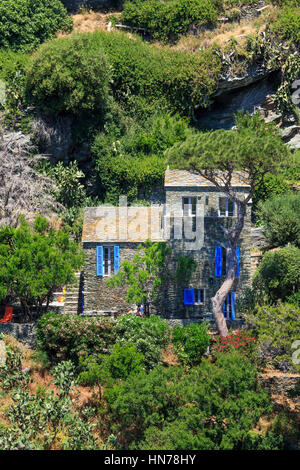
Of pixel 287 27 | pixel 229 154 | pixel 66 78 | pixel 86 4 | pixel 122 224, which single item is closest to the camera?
pixel 229 154

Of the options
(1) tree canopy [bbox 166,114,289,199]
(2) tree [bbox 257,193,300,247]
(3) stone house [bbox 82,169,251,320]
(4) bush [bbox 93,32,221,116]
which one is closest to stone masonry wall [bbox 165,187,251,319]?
→ (3) stone house [bbox 82,169,251,320]

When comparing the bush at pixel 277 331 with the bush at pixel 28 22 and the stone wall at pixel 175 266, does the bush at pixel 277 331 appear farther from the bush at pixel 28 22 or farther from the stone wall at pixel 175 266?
the bush at pixel 28 22

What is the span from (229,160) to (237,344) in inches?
305

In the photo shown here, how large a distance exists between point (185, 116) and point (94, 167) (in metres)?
6.91

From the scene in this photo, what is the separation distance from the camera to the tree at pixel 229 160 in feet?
94.2

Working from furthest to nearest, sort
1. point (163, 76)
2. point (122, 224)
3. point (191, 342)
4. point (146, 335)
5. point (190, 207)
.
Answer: point (163, 76), point (122, 224), point (190, 207), point (191, 342), point (146, 335)

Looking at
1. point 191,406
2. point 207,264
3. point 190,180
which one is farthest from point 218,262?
point 191,406

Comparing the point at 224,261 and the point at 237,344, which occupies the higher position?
the point at 224,261

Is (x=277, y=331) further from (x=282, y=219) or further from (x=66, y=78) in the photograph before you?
(x=66, y=78)

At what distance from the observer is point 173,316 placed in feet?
105

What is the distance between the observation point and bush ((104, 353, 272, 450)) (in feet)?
80.9

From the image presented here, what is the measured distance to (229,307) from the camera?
105ft

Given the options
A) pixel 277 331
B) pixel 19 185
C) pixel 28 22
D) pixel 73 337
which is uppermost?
pixel 28 22

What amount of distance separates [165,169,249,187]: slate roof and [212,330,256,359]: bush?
7.31m
